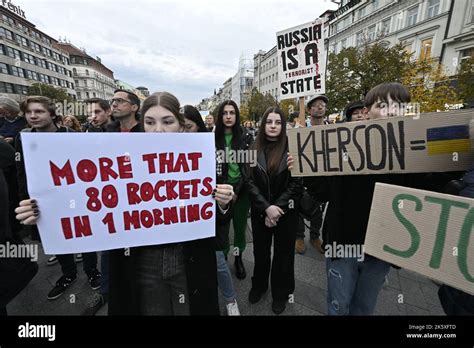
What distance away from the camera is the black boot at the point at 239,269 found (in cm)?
287

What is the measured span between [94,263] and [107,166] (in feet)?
7.21

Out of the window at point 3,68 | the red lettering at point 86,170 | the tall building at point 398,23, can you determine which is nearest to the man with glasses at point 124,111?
the red lettering at point 86,170

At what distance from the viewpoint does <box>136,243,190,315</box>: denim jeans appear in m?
1.40

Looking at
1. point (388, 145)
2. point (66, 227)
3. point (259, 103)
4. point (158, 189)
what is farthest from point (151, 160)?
point (259, 103)

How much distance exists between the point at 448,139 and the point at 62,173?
238 cm

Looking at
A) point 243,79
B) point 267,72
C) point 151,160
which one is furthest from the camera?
point 243,79

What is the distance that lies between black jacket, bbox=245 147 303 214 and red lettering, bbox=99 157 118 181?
1.39m

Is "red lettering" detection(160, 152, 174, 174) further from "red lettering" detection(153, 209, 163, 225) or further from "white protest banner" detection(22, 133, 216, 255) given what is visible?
"red lettering" detection(153, 209, 163, 225)

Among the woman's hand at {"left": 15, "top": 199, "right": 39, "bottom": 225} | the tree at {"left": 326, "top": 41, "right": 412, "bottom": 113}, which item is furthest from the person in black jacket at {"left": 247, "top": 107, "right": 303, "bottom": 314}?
the tree at {"left": 326, "top": 41, "right": 412, "bottom": 113}

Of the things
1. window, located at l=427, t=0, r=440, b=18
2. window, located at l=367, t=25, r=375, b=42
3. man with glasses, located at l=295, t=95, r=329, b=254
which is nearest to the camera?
man with glasses, located at l=295, t=95, r=329, b=254

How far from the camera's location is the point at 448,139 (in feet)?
4.23

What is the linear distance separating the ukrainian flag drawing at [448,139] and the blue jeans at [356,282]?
901mm

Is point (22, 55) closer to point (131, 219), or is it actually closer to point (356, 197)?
point (131, 219)

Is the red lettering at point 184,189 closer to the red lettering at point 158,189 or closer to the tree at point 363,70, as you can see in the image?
the red lettering at point 158,189
